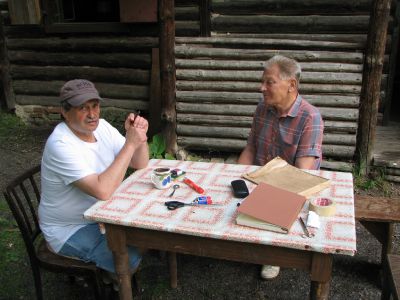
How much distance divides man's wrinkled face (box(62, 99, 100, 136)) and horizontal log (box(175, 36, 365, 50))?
341cm

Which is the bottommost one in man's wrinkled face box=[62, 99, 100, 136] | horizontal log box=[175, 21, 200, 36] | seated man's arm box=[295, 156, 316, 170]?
seated man's arm box=[295, 156, 316, 170]

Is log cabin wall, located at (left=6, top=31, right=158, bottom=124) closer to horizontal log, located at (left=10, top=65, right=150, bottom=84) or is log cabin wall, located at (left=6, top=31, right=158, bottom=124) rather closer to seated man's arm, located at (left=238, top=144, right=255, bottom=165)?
horizontal log, located at (left=10, top=65, right=150, bottom=84)

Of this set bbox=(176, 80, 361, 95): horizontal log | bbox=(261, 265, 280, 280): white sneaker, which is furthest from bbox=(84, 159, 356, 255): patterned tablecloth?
bbox=(176, 80, 361, 95): horizontal log

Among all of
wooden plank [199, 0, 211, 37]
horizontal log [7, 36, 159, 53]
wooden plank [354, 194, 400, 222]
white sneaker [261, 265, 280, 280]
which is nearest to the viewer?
wooden plank [354, 194, 400, 222]

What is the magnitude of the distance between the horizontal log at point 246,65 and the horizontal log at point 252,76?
0.05 metres

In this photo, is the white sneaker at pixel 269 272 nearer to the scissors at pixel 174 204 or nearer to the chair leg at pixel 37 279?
the scissors at pixel 174 204

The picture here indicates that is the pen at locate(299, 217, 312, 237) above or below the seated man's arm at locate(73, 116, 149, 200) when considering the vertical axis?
below

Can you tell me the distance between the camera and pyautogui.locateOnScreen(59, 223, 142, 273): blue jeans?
238 cm

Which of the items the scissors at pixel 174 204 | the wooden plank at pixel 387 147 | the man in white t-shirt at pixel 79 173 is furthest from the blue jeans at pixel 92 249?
the wooden plank at pixel 387 147

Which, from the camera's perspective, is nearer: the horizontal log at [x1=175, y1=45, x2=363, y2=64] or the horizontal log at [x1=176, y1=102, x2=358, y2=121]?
the horizontal log at [x1=175, y1=45, x2=363, y2=64]

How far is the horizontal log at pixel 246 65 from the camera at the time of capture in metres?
4.93

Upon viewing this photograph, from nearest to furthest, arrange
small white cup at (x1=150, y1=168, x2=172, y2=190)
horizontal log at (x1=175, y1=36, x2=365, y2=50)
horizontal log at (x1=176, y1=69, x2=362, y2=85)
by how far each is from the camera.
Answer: small white cup at (x1=150, y1=168, x2=172, y2=190), horizontal log at (x1=176, y1=69, x2=362, y2=85), horizontal log at (x1=175, y1=36, x2=365, y2=50)

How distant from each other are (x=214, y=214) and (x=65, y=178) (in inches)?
34.4

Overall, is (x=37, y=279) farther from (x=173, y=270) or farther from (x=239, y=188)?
(x=239, y=188)
